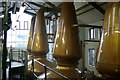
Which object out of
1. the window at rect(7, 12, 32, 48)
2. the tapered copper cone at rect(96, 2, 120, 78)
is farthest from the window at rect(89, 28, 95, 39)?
the tapered copper cone at rect(96, 2, 120, 78)

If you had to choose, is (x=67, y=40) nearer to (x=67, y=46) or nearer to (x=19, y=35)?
(x=67, y=46)

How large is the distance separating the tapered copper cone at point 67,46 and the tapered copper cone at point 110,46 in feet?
2.86

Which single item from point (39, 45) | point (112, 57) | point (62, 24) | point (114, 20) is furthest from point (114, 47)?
point (39, 45)

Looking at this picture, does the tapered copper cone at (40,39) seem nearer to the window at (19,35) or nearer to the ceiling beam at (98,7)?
the ceiling beam at (98,7)

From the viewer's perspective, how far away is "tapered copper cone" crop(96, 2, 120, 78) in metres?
2.79

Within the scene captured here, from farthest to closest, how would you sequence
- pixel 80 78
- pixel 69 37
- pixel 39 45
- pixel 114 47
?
pixel 39 45 → pixel 80 78 → pixel 69 37 → pixel 114 47

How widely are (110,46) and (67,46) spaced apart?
116 cm

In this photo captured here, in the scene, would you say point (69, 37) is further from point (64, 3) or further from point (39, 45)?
point (39, 45)

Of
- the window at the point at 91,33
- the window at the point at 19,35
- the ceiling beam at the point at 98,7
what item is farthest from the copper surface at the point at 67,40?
the window at the point at 19,35

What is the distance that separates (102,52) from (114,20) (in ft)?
1.64

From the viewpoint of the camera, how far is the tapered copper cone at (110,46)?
2789 millimetres

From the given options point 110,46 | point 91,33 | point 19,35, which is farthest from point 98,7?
point 19,35

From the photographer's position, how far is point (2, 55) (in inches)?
120

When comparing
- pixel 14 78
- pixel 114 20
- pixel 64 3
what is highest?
pixel 64 3
